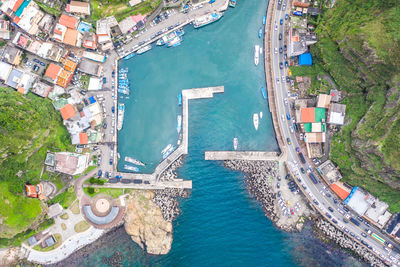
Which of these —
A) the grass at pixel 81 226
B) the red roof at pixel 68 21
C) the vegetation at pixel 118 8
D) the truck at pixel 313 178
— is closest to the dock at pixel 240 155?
the truck at pixel 313 178

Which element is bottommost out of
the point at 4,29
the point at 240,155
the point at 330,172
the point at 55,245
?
the point at 55,245

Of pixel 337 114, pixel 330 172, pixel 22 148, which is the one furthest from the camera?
pixel 330 172

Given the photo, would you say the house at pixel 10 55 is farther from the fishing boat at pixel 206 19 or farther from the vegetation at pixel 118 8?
the fishing boat at pixel 206 19

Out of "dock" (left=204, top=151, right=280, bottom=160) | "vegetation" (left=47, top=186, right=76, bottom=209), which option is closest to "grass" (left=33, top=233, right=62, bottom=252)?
"vegetation" (left=47, top=186, right=76, bottom=209)

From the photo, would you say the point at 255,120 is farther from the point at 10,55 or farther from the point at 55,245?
the point at 10,55

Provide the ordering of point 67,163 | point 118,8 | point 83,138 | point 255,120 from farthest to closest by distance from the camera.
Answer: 1. point 255,120
2. point 118,8
3. point 83,138
4. point 67,163

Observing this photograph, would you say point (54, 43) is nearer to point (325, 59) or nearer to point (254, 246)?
point (325, 59)

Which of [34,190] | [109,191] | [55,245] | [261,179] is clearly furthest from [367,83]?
[55,245]

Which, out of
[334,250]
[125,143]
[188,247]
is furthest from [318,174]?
[125,143]
